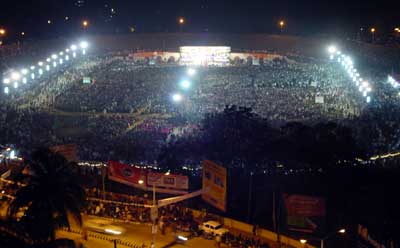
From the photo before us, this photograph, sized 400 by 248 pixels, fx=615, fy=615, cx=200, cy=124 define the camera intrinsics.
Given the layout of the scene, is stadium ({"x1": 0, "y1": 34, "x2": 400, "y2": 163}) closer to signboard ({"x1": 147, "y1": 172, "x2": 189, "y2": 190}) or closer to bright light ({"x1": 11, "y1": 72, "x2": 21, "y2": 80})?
bright light ({"x1": 11, "y1": 72, "x2": 21, "y2": 80})

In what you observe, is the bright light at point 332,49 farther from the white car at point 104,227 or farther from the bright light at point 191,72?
the white car at point 104,227

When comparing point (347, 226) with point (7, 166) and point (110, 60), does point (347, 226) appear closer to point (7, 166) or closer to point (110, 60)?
point (7, 166)

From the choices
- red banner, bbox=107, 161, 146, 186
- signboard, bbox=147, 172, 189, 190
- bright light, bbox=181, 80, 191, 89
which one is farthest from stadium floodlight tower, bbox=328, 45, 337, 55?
signboard, bbox=147, 172, 189, 190

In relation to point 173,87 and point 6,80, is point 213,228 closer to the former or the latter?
point 6,80

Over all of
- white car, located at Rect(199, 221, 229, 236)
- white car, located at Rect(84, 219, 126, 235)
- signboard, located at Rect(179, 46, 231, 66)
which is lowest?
white car, located at Rect(84, 219, 126, 235)

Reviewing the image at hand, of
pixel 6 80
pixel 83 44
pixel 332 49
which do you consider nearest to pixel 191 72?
pixel 83 44
